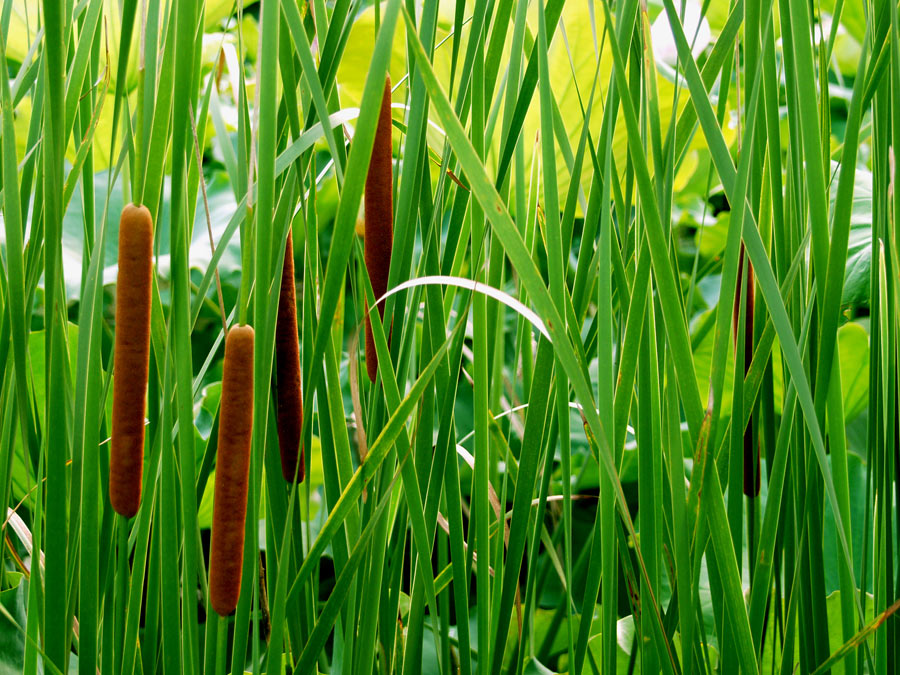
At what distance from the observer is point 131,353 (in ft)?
0.93

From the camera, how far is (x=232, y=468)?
10.8 inches

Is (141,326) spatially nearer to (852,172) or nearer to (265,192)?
(265,192)

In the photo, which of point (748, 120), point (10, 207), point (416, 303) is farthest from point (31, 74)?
point (748, 120)

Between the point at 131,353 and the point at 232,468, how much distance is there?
2.1 inches

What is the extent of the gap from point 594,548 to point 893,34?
265mm

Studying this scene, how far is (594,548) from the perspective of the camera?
418 mm

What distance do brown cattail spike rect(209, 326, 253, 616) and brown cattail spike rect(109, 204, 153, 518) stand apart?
0.10 feet

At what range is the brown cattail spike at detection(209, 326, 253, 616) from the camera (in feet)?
0.87

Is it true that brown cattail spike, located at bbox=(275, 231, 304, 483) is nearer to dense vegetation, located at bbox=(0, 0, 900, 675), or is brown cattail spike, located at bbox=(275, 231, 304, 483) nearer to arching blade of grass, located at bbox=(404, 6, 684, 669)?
dense vegetation, located at bbox=(0, 0, 900, 675)

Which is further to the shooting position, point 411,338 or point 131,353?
point 411,338

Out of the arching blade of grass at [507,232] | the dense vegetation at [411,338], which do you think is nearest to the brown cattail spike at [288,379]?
the dense vegetation at [411,338]

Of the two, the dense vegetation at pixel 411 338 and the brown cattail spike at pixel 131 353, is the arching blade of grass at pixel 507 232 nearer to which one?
the dense vegetation at pixel 411 338

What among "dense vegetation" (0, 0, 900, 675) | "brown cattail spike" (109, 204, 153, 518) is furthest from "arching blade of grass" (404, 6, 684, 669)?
"brown cattail spike" (109, 204, 153, 518)

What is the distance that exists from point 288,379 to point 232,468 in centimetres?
7
